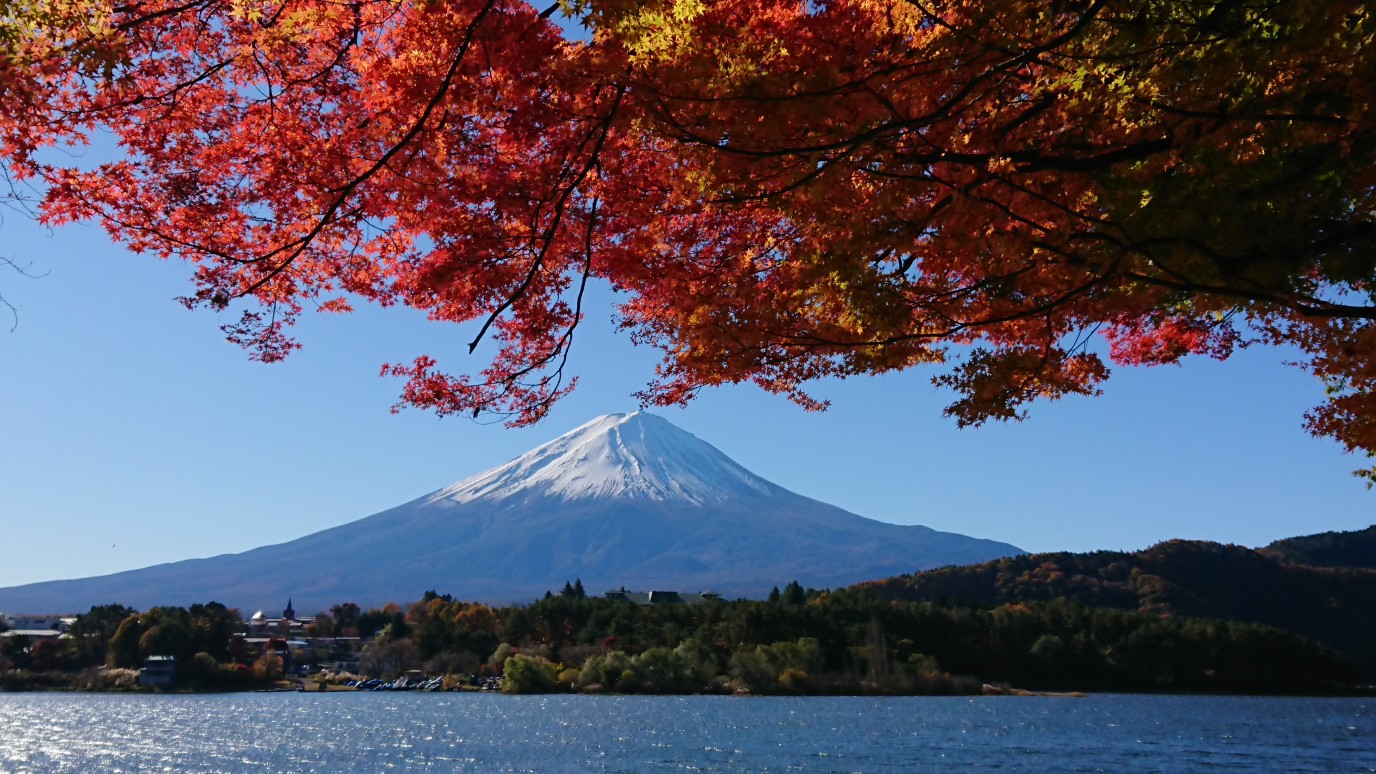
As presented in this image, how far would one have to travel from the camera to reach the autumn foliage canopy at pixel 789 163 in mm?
5180

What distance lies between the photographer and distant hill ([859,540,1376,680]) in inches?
2985

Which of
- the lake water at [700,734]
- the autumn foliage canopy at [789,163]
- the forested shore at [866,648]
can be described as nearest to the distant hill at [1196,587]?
the forested shore at [866,648]

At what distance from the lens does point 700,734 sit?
45156mm

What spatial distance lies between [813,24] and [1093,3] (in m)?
1.33

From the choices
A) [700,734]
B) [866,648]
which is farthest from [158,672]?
[700,734]

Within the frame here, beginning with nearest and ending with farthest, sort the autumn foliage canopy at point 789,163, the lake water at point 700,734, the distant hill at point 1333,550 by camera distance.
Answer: the autumn foliage canopy at point 789,163, the lake water at point 700,734, the distant hill at point 1333,550

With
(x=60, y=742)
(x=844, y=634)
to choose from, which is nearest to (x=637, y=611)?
(x=844, y=634)

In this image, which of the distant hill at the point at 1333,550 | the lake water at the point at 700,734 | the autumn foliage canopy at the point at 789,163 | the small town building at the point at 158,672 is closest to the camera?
the autumn foliage canopy at the point at 789,163

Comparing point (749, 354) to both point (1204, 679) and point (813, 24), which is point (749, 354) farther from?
point (1204, 679)

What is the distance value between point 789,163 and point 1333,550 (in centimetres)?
10569

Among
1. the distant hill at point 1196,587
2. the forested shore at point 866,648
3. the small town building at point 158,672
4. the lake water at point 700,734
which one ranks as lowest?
the lake water at point 700,734

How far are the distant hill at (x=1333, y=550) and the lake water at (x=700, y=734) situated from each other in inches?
1288

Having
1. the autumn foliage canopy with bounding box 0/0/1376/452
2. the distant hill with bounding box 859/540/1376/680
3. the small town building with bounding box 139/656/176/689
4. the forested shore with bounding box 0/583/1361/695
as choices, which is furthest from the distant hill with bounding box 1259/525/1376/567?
the autumn foliage canopy with bounding box 0/0/1376/452

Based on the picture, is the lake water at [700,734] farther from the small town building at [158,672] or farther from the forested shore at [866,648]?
the small town building at [158,672]
